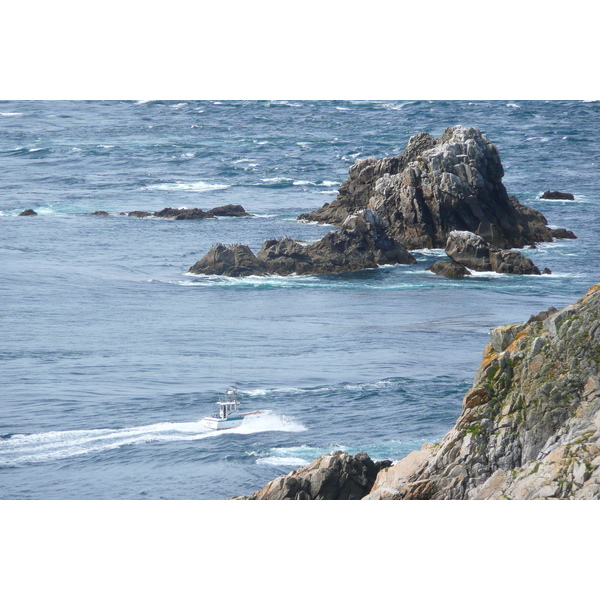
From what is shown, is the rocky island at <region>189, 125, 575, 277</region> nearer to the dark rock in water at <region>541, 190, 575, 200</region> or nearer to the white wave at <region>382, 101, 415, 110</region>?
the dark rock in water at <region>541, 190, 575, 200</region>

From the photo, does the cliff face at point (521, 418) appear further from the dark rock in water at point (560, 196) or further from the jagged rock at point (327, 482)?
the dark rock in water at point (560, 196)

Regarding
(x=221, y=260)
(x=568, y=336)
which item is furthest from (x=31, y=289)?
(x=568, y=336)

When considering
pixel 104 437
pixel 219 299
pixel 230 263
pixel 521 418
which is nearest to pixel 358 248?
pixel 230 263

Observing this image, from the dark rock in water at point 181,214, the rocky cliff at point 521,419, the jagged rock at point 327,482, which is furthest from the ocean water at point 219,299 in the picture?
the rocky cliff at point 521,419

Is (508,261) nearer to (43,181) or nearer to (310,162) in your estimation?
(310,162)

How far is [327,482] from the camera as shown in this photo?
19.4 meters

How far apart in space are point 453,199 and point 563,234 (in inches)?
245

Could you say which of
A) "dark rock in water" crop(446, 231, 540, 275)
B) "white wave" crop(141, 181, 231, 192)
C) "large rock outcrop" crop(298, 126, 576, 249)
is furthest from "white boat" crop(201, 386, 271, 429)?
"white wave" crop(141, 181, 231, 192)

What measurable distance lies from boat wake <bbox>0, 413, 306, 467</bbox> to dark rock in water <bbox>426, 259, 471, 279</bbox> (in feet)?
65.9

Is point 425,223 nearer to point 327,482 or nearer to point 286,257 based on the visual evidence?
point 286,257

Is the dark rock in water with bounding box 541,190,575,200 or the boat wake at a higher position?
the dark rock in water with bounding box 541,190,575,200

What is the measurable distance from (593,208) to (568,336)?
96.2ft

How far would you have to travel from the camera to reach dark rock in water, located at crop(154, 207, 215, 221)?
53.9m

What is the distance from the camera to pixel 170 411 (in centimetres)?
2739
